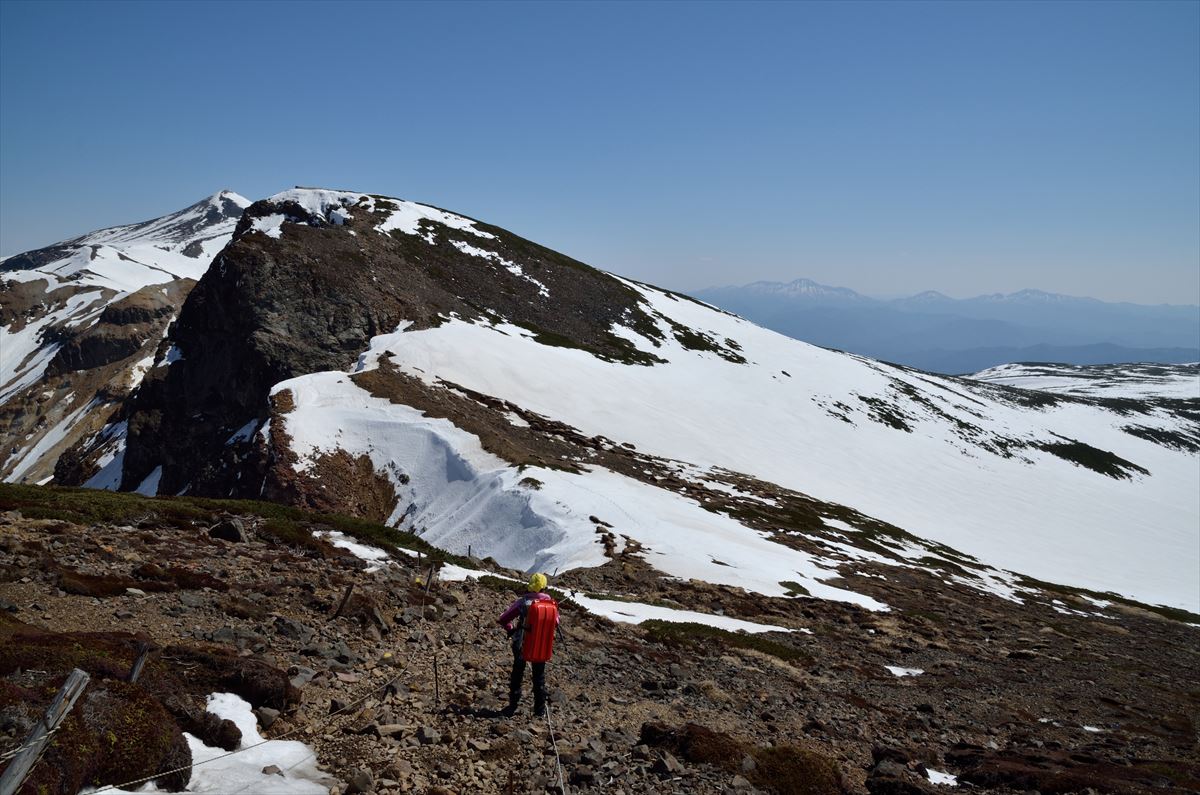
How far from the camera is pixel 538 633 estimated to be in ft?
38.7

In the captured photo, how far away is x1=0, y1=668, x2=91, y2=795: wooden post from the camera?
593cm

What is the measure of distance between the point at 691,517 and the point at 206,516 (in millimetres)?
25122

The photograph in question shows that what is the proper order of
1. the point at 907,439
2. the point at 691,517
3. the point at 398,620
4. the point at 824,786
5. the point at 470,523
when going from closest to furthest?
the point at 824,786 → the point at 398,620 → the point at 470,523 → the point at 691,517 → the point at 907,439

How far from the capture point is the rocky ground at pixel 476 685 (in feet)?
31.3

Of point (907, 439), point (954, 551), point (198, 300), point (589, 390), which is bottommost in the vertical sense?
point (954, 551)

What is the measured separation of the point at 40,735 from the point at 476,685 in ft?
25.7

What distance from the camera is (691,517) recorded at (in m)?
37.6

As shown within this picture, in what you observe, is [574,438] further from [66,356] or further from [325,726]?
[66,356]

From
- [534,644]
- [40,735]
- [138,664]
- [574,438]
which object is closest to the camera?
[40,735]

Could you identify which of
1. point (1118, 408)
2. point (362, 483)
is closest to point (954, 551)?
point (362, 483)

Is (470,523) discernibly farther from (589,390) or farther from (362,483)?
(589,390)

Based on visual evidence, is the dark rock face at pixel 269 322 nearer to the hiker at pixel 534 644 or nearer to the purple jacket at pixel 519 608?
the purple jacket at pixel 519 608

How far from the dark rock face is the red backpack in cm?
3065

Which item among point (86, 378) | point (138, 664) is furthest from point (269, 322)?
point (86, 378)
